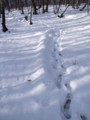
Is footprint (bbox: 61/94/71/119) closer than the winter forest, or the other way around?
footprint (bbox: 61/94/71/119)

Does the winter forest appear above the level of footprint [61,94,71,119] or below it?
below

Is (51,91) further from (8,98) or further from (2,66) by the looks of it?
(2,66)

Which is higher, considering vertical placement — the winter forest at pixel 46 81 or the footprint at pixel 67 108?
the footprint at pixel 67 108

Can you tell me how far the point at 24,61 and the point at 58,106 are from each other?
2.88 m

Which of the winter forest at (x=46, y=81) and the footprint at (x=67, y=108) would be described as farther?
the winter forest at (x=46, y=81)

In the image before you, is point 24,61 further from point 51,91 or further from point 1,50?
point 51,91

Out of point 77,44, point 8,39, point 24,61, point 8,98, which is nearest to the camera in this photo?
point 8,98

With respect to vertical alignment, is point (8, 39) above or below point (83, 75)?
below

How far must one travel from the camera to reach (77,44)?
8.03 m

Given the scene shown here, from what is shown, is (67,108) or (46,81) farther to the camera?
(46,81)

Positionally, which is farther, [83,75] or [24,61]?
[24,61]

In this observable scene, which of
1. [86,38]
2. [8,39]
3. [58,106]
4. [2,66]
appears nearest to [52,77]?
[58,106]

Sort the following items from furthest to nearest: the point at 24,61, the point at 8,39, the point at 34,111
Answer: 1. the point at 8,39
2. the point at 24,61
3. the point at 34,111

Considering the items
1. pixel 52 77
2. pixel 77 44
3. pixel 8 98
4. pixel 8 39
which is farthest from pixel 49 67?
pixel 8 39
